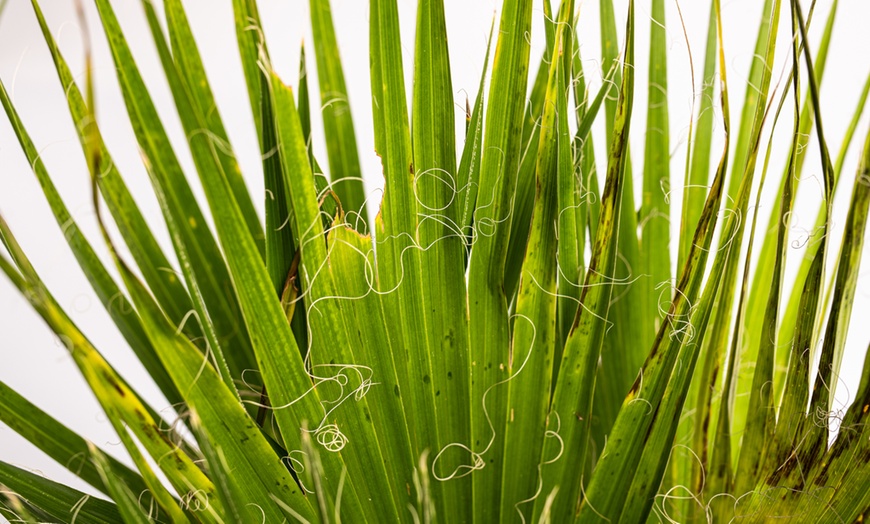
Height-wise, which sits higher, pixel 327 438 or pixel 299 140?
pixel 299 140

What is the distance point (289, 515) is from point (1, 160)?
106 cm

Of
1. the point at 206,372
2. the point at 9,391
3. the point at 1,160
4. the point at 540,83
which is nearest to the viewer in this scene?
the point at 206,372

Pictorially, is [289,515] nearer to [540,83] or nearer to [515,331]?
[515,331]

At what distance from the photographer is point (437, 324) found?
0.43 m

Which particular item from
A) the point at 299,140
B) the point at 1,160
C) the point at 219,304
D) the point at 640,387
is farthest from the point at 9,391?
the point at 1,160

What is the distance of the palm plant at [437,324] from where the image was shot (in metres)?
0.36

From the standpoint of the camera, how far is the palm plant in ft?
1.19

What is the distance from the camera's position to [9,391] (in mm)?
455

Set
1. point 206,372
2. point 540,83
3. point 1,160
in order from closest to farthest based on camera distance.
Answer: point 206,372, point 540,83, point 1,160

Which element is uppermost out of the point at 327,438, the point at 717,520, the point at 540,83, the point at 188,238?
the point at 540,83

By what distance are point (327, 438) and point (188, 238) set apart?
0.15 metres

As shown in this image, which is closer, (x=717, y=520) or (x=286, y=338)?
(x=286, y=338)

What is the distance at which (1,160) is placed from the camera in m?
1.15

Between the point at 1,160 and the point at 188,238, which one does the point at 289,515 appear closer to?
the point at 188,238
